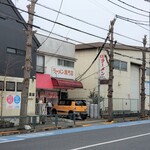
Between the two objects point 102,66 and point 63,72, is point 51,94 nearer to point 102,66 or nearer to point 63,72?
point 63,72

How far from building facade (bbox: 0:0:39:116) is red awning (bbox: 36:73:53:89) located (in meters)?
4.85

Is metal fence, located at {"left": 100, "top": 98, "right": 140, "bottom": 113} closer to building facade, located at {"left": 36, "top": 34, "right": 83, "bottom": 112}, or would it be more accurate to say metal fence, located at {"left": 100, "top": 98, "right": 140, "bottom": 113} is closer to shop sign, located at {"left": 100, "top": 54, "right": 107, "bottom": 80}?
shop sign, located at {"left": 100, "top": 54, "right": 107, "bottom": 80}

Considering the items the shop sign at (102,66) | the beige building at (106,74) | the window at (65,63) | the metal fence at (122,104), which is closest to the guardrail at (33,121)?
the window at (65,63)

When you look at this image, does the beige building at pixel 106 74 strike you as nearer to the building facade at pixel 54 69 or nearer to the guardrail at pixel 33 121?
the building facade at pixel 54 69

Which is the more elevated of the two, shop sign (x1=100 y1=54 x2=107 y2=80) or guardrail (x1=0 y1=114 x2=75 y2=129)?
shop sign (x1=100 y1=54 x2=107 y2=80)

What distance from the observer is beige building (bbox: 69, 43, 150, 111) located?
1544 inches

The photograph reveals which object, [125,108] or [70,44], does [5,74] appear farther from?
[125,108]

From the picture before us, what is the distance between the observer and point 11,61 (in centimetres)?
2427

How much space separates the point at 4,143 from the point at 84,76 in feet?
87.0

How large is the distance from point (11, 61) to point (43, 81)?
7339 mm

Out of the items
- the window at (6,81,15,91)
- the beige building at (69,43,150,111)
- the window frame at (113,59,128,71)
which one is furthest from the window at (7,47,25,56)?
the window frame at (113,59,128,71)

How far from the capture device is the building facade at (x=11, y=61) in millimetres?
23422

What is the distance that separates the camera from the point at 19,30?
2530cm

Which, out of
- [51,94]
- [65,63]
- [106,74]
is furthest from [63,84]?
[106,74]
